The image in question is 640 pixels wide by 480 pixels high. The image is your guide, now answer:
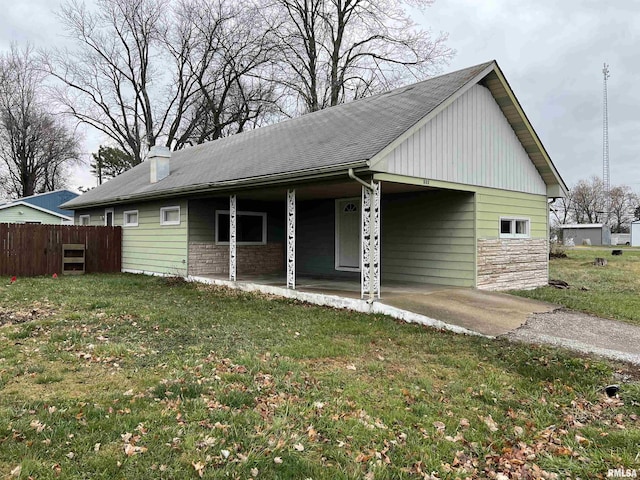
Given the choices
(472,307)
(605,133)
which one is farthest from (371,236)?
(605,133)

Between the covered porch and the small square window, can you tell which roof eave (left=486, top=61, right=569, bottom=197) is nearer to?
the small square window

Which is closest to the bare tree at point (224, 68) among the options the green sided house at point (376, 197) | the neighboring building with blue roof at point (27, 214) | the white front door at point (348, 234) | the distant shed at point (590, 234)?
the neighboring building with blue roof at point (27, 214)

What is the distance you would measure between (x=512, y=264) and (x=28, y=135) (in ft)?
141

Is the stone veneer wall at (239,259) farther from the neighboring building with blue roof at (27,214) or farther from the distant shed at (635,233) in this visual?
the distant shed at (635,233)

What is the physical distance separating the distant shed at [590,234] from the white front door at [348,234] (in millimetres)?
42460

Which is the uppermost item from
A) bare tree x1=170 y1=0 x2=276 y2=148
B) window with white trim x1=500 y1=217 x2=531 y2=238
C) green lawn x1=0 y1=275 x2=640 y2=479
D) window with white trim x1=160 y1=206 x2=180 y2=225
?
bare tree x1=170 y1=0 x2=276 y2=148

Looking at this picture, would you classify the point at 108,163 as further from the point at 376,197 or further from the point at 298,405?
the point at 298,405

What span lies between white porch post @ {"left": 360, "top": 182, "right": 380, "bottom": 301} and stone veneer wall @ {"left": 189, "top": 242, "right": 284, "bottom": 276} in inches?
222

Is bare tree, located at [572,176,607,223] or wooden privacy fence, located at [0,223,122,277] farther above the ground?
bare tree, located at [572,176,607,223]

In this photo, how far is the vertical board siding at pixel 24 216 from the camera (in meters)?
24.4

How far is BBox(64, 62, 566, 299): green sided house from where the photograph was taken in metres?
8.38

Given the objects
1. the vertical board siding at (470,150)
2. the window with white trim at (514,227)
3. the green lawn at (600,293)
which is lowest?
the green lawn at (600,293)

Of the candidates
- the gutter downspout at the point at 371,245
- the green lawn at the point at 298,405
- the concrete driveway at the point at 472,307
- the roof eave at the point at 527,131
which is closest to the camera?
the green lawn at the point at 298,405

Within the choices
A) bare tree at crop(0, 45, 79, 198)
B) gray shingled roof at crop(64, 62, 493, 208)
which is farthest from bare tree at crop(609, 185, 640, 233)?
bare tree at crop(0, 45, 79, 198)
